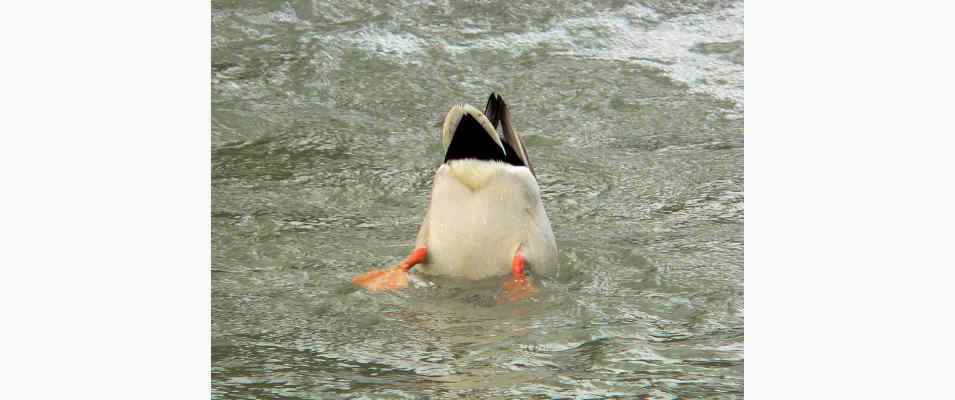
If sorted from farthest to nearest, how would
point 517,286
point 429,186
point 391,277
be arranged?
point 429,186 < point 391,277 < point 517,286

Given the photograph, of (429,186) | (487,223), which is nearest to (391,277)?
(487,223)

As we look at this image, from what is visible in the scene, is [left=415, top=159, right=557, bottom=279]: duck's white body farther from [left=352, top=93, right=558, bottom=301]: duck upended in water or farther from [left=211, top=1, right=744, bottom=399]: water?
[left=211, top=1, right=744, bottom=399]: water

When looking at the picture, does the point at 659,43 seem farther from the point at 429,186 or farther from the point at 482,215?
the point at 482,215

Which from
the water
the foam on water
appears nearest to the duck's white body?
the water

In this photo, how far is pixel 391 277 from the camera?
5379 mm

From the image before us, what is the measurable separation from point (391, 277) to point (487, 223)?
1.63 ft

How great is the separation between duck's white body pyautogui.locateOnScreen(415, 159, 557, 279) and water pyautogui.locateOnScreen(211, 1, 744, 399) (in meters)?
0.13

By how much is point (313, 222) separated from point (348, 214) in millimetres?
252

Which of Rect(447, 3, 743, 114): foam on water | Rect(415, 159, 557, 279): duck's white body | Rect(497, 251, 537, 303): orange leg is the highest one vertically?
Rect(447, 3, 743, 114): foam on water

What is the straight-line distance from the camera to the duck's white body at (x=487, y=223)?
545 centimetres

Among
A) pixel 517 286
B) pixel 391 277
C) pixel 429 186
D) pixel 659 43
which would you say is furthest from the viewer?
pixel 659 43

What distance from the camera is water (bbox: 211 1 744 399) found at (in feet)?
14.0

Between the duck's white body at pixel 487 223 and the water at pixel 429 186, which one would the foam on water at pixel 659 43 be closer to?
the water at pixel 429 186

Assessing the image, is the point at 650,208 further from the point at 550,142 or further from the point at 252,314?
the point at 252,314
